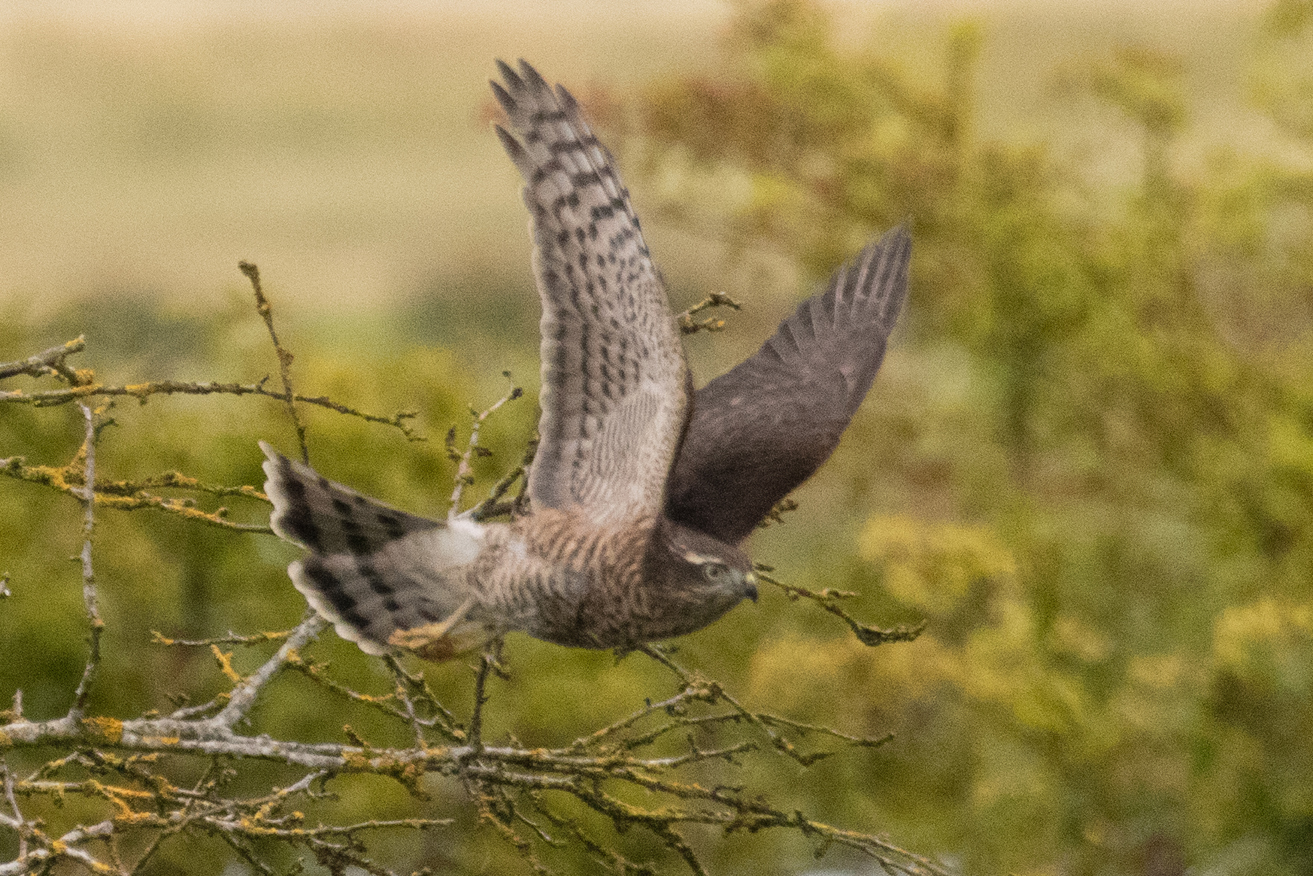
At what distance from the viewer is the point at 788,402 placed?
3.87m

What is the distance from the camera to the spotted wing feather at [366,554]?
9.29 ft

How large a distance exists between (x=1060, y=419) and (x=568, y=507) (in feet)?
42.3

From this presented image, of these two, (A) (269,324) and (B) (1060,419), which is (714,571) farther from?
(B) (1060,419)

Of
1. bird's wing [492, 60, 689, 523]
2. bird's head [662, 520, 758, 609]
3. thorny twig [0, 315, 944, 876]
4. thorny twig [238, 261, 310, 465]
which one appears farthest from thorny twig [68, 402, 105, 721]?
bird's head [662, 520, 758, 609]

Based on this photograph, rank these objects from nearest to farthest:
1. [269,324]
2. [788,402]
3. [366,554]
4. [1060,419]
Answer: [269,324]
[366,554]
[788,402]
[1060,419]

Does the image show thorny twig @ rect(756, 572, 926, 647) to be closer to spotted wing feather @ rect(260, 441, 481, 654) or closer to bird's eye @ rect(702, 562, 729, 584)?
bird's eye @ rect(702, 562, 729, 584)

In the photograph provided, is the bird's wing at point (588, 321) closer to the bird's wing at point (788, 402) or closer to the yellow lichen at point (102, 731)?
the bird's wing at point (788, 402)

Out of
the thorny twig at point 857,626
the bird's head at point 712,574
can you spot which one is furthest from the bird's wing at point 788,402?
the thorny twig at point 857,626

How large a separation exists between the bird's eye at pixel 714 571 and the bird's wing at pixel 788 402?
0.32 m

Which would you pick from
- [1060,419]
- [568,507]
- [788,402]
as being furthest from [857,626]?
[1060,419]

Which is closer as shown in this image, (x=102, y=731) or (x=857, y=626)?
(x=102, y=731)

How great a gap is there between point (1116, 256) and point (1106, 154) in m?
1.68

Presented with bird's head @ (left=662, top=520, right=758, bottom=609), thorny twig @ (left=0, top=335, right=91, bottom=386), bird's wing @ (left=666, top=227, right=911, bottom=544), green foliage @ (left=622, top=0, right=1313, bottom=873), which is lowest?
green foliage @ (left=622, top=0, right=1313, bottom=873)

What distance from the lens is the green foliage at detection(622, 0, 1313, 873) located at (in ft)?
41.7
